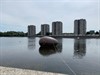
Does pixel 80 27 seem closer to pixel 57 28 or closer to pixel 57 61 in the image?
pixel 57 28

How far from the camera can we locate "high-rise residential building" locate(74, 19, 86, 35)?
130m

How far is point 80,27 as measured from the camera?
129m

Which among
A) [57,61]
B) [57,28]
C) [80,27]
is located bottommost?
[57,61]

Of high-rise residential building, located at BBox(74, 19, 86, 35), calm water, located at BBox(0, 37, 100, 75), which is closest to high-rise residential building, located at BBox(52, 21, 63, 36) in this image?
high-rise residential building, located at BBox(74, 19, 86, 35)

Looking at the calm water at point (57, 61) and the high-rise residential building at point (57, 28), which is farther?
the high-rise residential building at point (57, 28)

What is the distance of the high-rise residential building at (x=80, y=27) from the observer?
130 m

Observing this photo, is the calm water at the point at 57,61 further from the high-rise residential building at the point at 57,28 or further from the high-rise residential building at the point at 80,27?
the high-rise residential building at the point at 57,28

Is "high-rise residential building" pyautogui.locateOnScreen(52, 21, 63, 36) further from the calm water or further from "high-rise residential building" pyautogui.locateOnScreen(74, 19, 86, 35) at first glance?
the calm water

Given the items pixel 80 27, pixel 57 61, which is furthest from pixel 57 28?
pixel 57 61

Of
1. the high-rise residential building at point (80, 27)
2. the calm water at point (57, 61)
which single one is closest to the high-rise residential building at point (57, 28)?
the high-rise residential building at point (80, 27)

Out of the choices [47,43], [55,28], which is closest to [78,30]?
A: [55,28]

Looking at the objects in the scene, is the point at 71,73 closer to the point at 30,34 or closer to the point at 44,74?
the point at 44,74

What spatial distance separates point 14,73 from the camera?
7805mm

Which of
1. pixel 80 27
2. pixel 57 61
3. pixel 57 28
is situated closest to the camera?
pixel 57 61
